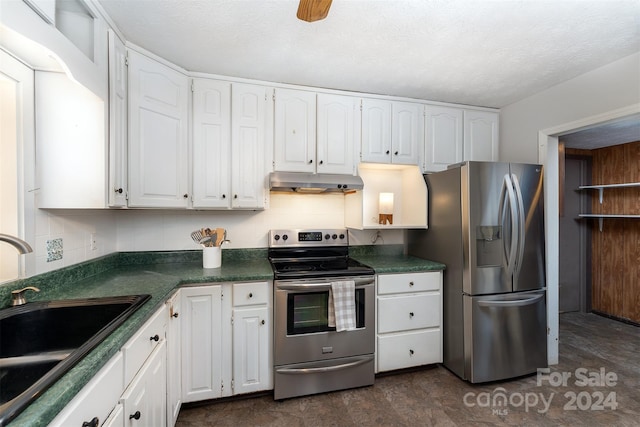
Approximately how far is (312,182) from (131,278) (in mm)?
1415

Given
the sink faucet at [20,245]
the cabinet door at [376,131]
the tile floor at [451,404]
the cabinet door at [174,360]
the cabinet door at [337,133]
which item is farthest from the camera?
the cabinet door at [376,131]

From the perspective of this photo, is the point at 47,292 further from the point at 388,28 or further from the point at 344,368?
the point at 388,28

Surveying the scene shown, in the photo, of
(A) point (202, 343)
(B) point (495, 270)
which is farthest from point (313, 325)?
(B) point (495, 270)

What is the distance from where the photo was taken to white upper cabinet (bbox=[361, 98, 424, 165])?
2525 millimetres

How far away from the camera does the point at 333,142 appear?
244cm

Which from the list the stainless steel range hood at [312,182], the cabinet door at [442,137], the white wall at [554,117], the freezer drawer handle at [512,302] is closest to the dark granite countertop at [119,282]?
the stainless steel range hood at [312,182]

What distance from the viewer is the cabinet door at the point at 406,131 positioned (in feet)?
8.52

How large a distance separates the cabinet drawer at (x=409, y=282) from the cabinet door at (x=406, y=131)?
3.43ft

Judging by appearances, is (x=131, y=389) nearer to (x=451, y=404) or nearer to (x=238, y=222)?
(x=238, y=222)

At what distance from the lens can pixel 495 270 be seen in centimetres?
217

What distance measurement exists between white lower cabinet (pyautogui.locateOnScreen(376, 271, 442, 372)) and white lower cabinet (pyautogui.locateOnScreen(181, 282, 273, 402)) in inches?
35.6

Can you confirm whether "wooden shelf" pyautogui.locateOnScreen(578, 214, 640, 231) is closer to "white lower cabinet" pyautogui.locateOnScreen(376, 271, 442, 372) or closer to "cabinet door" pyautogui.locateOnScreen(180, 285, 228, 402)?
"white lower cabinet" pyautogui.locateOnScreen(376, 271, 442, 372)

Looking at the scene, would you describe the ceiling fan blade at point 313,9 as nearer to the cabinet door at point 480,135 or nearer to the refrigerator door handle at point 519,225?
the refrigerator door handle at point 519,225

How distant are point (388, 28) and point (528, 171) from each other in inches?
63.2
